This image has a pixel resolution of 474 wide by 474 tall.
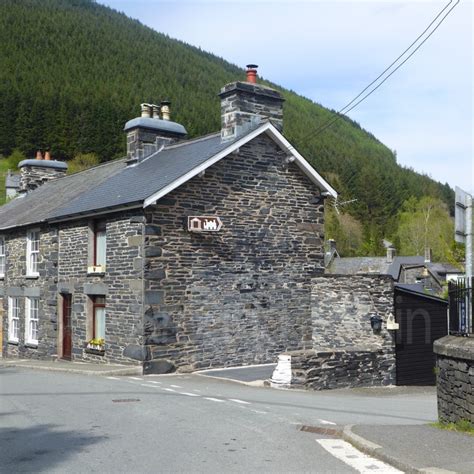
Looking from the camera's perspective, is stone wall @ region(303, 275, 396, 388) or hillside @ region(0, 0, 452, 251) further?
hillside @ region(0, 0, 452, 251)

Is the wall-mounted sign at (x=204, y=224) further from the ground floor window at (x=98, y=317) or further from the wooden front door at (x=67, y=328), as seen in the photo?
the wooden front door at (x=67, y=328)

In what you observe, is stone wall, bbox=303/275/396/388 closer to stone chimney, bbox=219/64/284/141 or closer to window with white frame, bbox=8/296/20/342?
stone chimney, bbox=219/64/284/141

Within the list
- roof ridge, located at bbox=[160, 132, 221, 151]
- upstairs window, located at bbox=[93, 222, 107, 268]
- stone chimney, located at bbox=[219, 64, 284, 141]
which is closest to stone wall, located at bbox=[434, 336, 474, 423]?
stone chimney, located at bbox=[219, 64, 284, 141]

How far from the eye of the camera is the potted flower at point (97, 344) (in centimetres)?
1916

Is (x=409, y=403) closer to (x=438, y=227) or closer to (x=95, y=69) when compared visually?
(x=438, y=227)

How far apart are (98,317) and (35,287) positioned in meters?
4.44

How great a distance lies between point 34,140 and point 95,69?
29715 millimetres

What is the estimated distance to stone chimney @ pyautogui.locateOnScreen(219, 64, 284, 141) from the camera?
749 inches

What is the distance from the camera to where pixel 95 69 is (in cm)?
11519

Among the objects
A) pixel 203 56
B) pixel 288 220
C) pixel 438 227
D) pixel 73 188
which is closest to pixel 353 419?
pixel 288 220

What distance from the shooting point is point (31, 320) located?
2364cm

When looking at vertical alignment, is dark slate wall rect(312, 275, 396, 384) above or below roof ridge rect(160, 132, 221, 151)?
below

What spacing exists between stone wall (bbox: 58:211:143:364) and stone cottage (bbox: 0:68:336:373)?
5 centimetres

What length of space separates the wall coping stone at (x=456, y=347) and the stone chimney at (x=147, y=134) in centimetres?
1408
